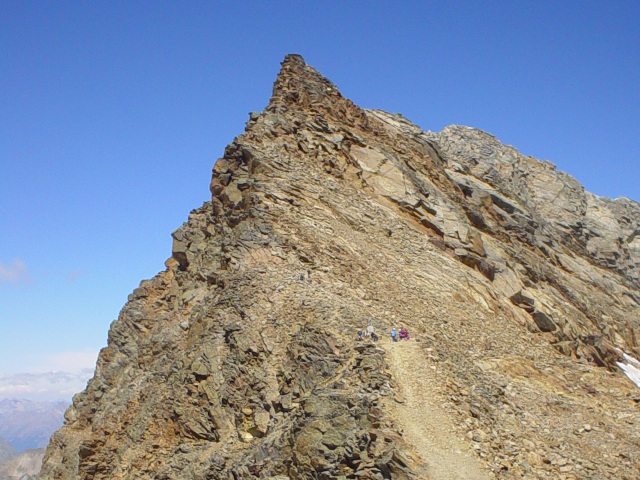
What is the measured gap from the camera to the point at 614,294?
54.5 meters

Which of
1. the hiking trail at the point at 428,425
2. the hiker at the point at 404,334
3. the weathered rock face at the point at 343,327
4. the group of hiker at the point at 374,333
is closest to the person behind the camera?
the hiking trail at the point at 428,425

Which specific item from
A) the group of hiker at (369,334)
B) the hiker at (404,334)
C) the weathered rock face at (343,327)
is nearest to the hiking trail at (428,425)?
the weathered rock face at (343,327)

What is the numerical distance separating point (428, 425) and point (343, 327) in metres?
6.43

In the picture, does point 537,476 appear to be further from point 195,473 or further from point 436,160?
point 436,160

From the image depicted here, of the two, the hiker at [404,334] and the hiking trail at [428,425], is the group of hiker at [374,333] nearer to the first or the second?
the hiker at [404,334]

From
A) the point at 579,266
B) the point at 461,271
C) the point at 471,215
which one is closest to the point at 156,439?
the point at 461,271

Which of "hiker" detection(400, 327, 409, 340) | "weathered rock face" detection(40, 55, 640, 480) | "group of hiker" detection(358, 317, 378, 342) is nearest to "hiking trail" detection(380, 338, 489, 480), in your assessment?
"weathered rock face" detection(40, 55, 640, 480)

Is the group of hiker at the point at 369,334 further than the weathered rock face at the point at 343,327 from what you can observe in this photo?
Yes

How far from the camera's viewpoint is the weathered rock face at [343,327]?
21312 mm

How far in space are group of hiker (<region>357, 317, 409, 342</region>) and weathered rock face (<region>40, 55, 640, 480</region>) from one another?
49 centimetres

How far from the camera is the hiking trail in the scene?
18.7 m

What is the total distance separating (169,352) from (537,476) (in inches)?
784

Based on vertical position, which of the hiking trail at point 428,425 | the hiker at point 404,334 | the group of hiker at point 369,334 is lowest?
the hiking trail at point 428,425

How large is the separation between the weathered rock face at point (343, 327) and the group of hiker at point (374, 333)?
19.2 inches
